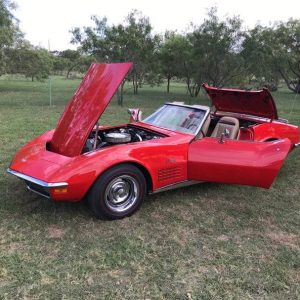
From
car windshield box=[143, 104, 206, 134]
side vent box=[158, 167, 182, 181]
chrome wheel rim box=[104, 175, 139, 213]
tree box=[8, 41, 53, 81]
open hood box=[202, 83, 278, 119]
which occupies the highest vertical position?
tree box=[8, 41, 53, 81]

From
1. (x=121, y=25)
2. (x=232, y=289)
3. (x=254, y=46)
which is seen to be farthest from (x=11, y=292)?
(x=254, y=46)

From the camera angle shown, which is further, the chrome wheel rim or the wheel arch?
the chrome wheel rim

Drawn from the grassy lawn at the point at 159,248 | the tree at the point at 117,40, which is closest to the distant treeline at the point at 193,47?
the tree at the point at 117,40

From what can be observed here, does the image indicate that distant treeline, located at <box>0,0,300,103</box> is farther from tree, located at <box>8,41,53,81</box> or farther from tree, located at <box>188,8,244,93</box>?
tree, located at <box>8,41,53,81</box>

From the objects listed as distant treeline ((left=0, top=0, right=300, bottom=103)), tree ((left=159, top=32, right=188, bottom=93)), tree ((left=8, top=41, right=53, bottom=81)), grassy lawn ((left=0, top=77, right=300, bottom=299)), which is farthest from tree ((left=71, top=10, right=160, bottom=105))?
grassy lawn ((left=0, top=77, right=300, bottom=299))

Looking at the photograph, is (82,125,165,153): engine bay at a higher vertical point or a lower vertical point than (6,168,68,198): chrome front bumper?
higher

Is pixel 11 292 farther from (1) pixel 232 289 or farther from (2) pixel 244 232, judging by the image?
(2) pixel 244 232

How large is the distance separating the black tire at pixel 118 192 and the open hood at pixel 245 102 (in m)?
2.58

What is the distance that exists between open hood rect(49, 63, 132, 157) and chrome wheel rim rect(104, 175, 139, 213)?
574 millimetres

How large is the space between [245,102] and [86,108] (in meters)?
2.91

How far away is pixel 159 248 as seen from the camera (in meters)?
3.49

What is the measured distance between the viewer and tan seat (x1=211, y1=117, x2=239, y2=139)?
17.9 feet

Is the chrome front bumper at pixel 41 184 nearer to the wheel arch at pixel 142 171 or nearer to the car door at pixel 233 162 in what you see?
the wheel arch at pixel 142 171

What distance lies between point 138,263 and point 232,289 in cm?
87
